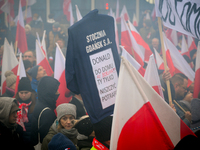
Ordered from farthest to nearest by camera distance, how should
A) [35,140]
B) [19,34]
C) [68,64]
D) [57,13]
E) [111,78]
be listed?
[57,13] < [19,34] < [35,140] < [111,78] < [68,64]

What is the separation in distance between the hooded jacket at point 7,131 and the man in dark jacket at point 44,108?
1.01 ft

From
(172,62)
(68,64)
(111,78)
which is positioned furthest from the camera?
(172,62)

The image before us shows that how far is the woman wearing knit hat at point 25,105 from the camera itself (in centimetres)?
271

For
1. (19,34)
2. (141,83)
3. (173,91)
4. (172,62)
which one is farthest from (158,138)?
(19,34)

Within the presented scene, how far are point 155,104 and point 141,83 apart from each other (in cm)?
17

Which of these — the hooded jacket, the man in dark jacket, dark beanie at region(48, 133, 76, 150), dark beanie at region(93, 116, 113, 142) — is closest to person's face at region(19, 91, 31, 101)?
the man in dark jacket

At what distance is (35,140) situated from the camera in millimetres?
2635

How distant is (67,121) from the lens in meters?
2.41

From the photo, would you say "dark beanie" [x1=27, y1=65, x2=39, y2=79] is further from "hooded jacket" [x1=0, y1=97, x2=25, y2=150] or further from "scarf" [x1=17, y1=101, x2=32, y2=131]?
"hooded jacket" [x1=0, y1=97, x2=25, y2=150]

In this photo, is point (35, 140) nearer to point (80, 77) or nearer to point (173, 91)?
point (80, 77)

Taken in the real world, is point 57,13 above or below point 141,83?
above

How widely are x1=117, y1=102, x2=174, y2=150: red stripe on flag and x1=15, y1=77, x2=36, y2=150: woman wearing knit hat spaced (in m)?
1.83

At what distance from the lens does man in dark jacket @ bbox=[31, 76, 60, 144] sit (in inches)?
97.5

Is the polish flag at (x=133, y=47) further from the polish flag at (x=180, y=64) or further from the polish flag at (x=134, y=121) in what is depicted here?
the polish flag at (x=134, y=121)
